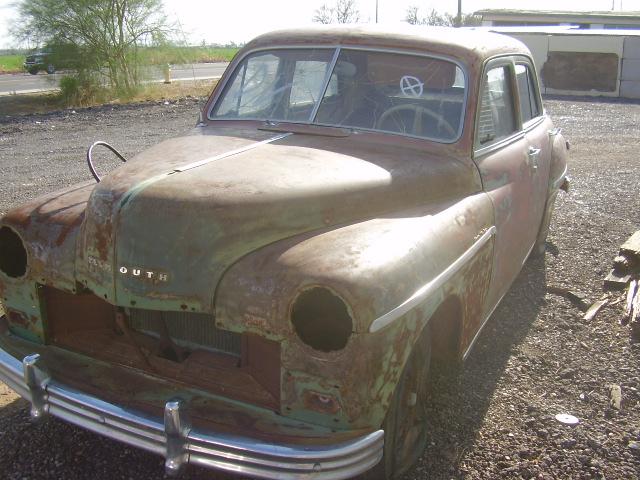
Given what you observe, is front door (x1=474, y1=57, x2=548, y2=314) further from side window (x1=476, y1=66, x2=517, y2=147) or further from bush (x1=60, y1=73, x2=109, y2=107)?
bush (x1=60, y1=73, x2=109, y2=107)

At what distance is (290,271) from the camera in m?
2.34

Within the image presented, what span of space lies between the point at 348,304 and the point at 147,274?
0.79 m

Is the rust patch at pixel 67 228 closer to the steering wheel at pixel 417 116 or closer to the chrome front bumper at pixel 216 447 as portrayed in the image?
the chrome front bumper at pixel 216 447

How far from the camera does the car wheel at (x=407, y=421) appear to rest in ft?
8.40

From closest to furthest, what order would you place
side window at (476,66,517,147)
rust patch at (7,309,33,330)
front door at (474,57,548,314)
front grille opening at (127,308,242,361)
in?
front grille opening at (127,308,242,361) < rust patch at (7,309,33,330) < front door at (474,57,548,314) < side window at (476,66,517,147)

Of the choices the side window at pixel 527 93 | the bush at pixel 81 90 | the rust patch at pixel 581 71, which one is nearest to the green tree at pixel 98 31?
the bush at pixel 81 90

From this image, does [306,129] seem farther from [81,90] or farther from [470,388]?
[81,90]

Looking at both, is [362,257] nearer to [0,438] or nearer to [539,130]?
[0,438]

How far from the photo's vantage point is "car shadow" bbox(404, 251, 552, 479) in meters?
2.93

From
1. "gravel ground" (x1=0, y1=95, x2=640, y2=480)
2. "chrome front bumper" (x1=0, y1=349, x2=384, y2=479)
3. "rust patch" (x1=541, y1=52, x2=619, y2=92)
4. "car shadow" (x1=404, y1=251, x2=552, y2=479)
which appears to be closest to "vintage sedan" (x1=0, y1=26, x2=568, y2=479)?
"chrome front bumper" (x1=0, y1=349, x2=384, y2=479)

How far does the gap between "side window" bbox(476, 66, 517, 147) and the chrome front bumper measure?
6.54 feet

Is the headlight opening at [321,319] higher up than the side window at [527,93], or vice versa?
the side window at [527,93]

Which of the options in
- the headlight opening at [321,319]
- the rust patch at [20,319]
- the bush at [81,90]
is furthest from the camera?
the bush at [81,90]

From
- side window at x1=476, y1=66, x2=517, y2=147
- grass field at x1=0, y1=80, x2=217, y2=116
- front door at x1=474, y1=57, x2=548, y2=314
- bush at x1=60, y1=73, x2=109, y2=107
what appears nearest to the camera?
front door at x1=474, y1=57, x2=548, y2=314
